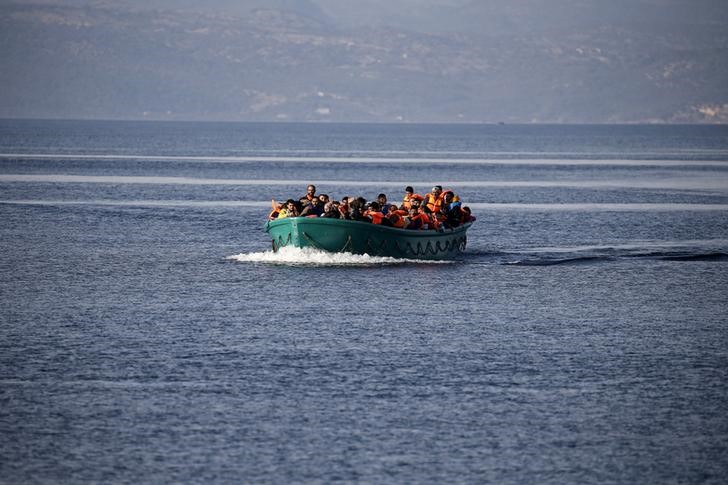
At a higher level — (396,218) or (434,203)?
(434,203)

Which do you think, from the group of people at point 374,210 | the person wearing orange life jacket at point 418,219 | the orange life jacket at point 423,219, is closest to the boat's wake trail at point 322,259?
the group of people at point 374,210

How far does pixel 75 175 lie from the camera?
10581cm

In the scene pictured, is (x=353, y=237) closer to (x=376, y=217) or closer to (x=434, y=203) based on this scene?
(x=376, y=217)

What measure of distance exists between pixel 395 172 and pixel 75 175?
3006 cm

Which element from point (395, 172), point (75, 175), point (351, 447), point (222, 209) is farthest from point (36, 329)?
point (395, 172)

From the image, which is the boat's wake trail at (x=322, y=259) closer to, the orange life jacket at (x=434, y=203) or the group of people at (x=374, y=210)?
the group of people at (x=374, y=210)

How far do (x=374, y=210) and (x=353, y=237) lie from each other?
58.3 inches

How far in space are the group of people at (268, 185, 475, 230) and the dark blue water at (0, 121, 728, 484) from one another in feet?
4.87

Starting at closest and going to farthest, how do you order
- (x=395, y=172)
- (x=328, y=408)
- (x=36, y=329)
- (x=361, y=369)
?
(x=328, y=408) < (x=361, y=369) < (x=36, y=329) < (x=395, y=172)

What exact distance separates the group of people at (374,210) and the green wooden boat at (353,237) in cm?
37

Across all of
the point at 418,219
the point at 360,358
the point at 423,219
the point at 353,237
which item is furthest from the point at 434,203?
the point at 360,358

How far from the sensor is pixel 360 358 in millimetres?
27172

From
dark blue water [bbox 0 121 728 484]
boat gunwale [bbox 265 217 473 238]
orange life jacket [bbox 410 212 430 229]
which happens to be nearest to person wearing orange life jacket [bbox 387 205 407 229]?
boat gunwale [bbox 265 217 473 238]

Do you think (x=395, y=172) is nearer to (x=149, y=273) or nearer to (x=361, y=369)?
(x=149, y=273)
